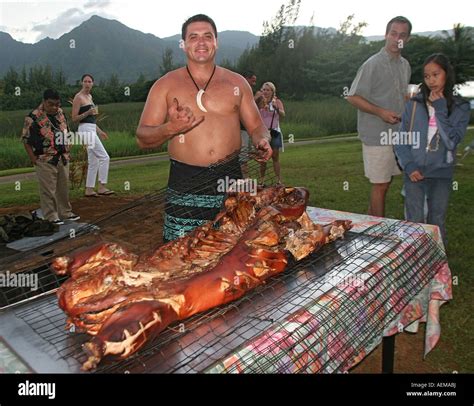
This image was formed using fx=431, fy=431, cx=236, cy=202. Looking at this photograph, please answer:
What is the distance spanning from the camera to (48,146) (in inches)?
254

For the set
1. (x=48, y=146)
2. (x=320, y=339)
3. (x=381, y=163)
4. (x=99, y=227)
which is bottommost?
(x=320, y=339)

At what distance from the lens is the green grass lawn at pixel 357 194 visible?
3.70 metres

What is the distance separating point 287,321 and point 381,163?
3762 millimetres

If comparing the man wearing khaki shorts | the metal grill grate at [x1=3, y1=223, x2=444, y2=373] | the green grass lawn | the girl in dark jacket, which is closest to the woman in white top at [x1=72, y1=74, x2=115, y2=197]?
the green grass lawn

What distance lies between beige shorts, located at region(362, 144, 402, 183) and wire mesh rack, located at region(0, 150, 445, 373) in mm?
2426

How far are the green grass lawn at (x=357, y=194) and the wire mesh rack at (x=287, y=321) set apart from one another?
1348mm

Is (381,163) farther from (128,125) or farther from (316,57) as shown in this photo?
(316,57)

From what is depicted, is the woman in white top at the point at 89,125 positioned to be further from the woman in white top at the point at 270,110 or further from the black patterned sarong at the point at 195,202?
the black patterned sarong at the point at 195,202

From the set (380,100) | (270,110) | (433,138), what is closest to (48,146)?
(270,110)

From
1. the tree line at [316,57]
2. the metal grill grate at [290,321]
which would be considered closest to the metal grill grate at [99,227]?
the metal grill grate at [290,321]

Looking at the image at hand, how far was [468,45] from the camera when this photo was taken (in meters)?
31.6

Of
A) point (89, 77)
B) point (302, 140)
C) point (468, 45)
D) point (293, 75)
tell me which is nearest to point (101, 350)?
point (89, 77)

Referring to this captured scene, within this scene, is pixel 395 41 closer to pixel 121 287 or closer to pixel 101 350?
pixel 121 287

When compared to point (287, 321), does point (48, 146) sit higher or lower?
higher
